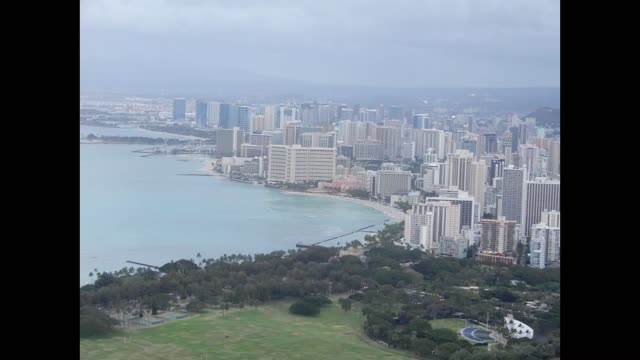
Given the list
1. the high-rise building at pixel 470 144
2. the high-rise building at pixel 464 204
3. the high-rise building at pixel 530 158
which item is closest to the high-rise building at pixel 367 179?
the high-rise building at pixel 464 204

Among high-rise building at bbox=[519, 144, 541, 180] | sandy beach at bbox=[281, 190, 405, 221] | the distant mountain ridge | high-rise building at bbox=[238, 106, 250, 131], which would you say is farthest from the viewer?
high-rise building at bbox=[238, 106, 250, 131]

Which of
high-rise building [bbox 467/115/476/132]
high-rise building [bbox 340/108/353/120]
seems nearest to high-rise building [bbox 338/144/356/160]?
high-rise building [bbox 340/108/353/120]

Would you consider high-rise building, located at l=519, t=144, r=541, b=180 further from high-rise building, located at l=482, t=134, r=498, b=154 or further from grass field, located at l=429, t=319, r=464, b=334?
grass field, located at l=429, t=319, r=464, b=334

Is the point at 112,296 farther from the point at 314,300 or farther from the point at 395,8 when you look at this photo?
the point at 395,8

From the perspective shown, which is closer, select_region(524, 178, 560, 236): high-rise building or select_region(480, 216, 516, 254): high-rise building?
select_region(524, 178, 560, 236): high-rise building

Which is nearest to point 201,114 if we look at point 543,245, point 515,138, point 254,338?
point 254,338
